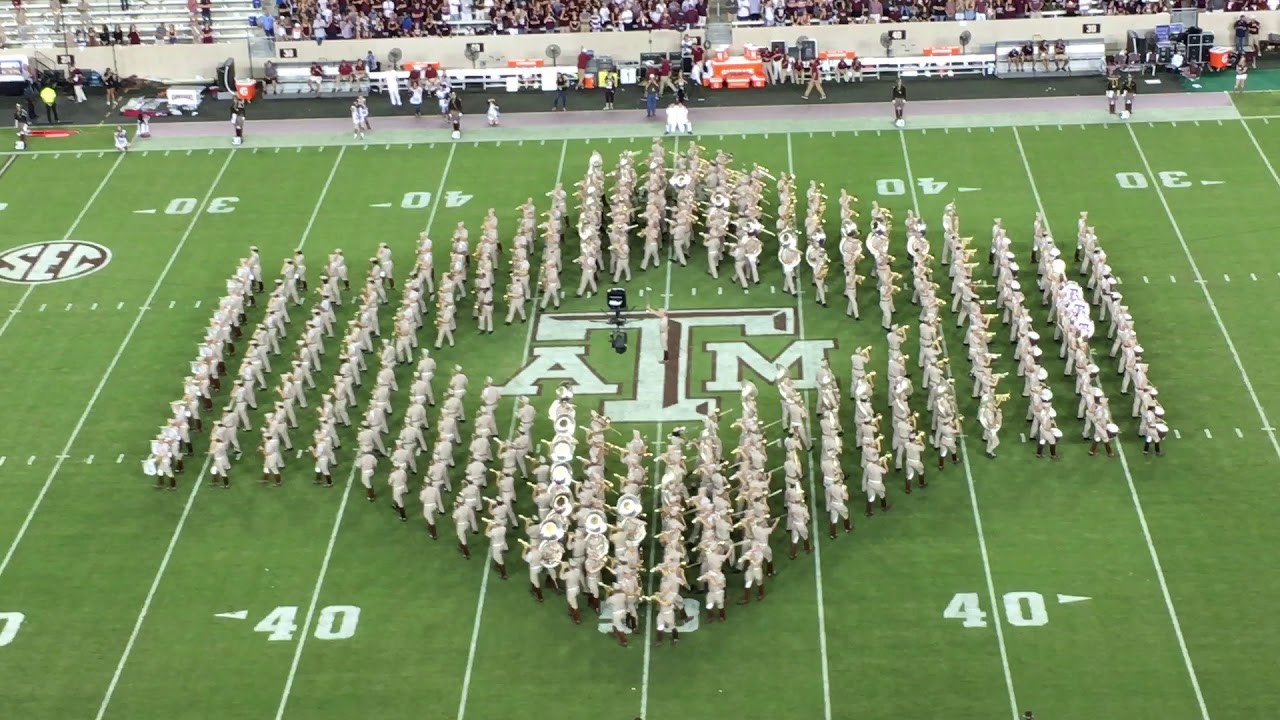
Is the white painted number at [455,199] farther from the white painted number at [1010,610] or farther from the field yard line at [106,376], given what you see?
the white painted number at [1010,610]

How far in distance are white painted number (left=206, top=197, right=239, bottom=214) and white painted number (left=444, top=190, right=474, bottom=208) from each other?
3471 millimetres

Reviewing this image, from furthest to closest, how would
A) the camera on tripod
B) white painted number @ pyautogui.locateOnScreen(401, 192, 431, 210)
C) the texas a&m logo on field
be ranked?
white painted number @ pyautogui.locateOnScreen(401, 192, 431, 210), the camera on tripod, the texas a&m logo on field

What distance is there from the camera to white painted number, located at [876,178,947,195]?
33.3 m

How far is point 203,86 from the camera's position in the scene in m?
40.8

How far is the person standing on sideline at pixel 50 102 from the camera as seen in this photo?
126 feet

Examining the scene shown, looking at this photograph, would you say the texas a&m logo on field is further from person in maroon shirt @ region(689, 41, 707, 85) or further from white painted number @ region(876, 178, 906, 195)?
person in maroon shirt @ region(689, 41, 707, 85)

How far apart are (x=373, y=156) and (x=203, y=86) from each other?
645 centimetres

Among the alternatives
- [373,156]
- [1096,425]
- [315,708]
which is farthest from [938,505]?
[373,156]

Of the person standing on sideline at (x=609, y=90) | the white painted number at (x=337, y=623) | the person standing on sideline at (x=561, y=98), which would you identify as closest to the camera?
the white painted number at (x=337, y=623)

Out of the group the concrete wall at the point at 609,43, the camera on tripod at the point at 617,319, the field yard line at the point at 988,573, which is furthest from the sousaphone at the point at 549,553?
the concrete wall at the point at 609,43

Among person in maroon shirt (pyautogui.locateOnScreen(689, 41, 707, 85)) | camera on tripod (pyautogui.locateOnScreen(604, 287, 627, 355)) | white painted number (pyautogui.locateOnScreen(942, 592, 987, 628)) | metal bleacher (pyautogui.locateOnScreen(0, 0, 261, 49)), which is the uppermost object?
metal bleacher (pyautogui.locateOnScreen(0, 0, 261, 49))

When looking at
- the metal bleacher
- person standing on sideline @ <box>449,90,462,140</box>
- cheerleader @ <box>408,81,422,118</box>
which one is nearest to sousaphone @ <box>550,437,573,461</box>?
person standing on sideline @ <box>449,90,462,140</box>

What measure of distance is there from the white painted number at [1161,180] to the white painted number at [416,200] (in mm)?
11212

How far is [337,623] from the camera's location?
2266 cm
